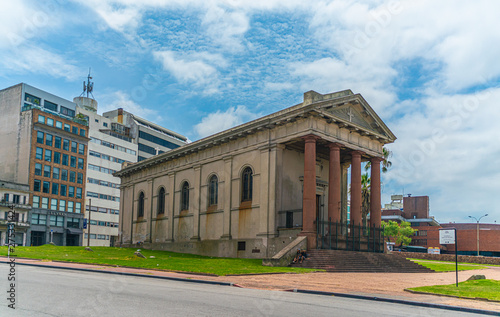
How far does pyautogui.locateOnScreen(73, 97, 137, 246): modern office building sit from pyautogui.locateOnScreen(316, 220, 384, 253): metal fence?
2617 inches

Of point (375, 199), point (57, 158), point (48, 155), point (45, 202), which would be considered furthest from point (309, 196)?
point (57, 158)

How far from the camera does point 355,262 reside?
2884cm

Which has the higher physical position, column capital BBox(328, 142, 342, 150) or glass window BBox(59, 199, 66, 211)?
column capital BBox(328, 142, 342, 150)

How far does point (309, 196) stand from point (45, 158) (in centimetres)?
6238

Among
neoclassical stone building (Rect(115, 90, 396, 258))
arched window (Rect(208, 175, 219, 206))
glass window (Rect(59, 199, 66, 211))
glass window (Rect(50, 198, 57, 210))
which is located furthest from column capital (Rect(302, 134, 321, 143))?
glass window (Rect(59, 199, 66, 211))

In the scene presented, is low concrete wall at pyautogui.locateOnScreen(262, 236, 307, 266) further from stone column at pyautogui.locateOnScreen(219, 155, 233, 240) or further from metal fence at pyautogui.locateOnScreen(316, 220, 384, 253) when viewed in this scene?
stone column at pyautogui.locateOnScreen(219, 155, 233, 240)

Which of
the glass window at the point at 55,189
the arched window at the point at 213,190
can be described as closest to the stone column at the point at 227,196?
the arched window at the point at 213,190

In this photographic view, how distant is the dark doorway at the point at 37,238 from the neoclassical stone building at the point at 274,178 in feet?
133

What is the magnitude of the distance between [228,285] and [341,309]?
6.06 metres

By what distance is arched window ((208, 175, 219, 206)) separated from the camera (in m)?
39.8

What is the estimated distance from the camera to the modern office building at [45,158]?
77250 mm

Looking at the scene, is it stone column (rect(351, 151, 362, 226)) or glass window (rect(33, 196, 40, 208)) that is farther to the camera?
glass window (rect(33, 196, 40, 208))

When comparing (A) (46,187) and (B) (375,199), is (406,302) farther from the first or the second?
(A) (46,187)

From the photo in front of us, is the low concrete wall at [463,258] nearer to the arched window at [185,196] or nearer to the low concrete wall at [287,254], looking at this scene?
the arched window at [185,196]
